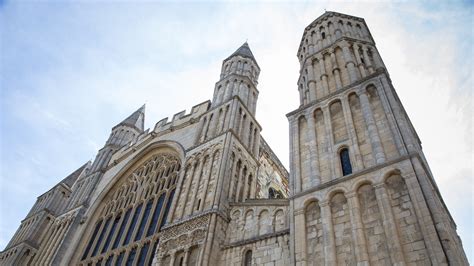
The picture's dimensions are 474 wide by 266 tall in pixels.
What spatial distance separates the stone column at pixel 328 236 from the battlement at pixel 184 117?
13071 mm

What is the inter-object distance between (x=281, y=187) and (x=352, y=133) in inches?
541

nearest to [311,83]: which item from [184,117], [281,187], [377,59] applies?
[377,59]

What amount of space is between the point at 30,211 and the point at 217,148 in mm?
24284

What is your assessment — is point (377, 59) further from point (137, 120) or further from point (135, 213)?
point (137, 120)

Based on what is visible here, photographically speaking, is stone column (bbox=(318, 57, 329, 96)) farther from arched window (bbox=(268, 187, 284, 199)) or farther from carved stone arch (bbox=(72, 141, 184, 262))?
arched window (bbox=(268, 187, 284, 199))

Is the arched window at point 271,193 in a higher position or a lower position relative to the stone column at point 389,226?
higher

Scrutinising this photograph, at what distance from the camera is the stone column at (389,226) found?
25.8ft

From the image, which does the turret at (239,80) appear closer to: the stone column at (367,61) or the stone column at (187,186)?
the stone column at (187,186)

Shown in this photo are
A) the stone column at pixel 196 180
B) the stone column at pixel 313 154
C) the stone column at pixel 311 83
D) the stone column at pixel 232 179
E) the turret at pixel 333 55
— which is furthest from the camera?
the stone column at pixel 232 179

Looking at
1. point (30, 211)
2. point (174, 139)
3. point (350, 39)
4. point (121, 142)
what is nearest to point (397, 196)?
point (350, 39)

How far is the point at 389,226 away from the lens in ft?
27.7

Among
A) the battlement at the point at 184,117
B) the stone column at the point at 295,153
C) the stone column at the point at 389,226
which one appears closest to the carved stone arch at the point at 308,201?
the stone column at the point at 295,153

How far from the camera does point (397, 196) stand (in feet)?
29.5

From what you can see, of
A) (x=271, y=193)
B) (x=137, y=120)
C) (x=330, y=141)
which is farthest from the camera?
(x=137, y=120)
